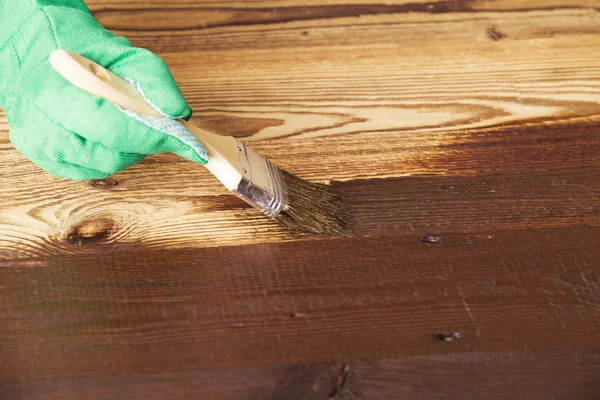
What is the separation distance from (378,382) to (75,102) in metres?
0.52

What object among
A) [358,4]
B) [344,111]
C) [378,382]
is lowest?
[378,382]

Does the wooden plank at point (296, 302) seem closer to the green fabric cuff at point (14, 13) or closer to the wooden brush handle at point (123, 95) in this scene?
the wooden brush handle at point (123, 95)

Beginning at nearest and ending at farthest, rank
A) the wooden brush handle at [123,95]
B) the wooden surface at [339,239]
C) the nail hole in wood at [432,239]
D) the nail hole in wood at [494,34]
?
the wooden brush handle at [123,95] → the wooden surface at [339,239] → the nail hole in wood at [432,239] → the nail hole in wood at [494,34]

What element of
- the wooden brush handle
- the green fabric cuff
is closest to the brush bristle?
the wooden brush handle

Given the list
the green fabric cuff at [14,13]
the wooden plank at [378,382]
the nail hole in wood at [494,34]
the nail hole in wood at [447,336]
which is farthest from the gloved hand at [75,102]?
the nail hole in wood at [494,34]

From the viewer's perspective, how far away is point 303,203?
3.23 feet

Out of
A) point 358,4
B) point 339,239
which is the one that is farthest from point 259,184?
point 358,4

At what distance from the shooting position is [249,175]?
0.90m

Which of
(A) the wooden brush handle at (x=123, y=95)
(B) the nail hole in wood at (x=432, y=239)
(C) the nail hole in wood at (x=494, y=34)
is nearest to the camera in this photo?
(A) the wooden brush handle at (x=123, y=95)

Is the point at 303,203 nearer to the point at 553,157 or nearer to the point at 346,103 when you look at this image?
the point at 346,103

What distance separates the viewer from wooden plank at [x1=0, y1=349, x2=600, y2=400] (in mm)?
865

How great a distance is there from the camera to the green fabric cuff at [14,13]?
0.89 m

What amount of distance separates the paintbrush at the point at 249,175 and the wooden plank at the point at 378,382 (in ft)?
0.70

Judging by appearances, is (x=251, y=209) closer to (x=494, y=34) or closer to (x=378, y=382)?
(x=378, y=382)
